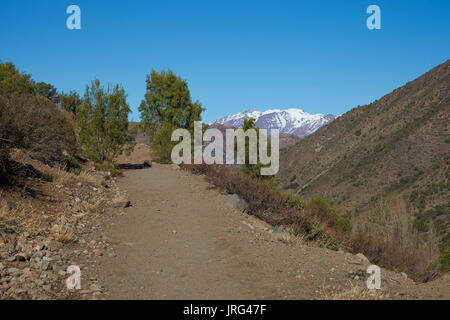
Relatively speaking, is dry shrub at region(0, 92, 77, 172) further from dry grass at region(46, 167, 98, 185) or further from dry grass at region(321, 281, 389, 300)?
dry grass at region(321, 281, 389, 300)

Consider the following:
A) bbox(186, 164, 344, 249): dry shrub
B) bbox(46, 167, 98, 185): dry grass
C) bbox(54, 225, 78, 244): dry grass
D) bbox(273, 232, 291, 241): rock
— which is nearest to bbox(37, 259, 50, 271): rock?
bbox(54, 225, 78, 244): dry grass

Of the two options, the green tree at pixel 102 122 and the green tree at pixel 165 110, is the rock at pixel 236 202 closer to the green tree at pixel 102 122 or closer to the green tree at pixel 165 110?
the green tree at pixel 102 122

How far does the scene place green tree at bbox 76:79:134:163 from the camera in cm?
1695

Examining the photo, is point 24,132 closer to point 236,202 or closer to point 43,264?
point 43,264

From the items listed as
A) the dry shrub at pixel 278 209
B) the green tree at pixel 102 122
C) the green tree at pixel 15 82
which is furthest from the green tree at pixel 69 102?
the dry shrub at pixel 278 209

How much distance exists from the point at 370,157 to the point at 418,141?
37.2ft

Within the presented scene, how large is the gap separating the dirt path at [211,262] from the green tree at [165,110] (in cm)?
1391

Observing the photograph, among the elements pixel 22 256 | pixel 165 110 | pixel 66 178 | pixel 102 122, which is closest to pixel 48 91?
pixel 165 110

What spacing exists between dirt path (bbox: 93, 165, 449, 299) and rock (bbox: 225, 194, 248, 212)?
16.1 inches

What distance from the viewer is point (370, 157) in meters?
73.9

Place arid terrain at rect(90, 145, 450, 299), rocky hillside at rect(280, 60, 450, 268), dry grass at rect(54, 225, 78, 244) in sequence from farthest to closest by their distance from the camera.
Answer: rocky hillside at rect(280, 60, 450, 268), dry grass at rect(54, 225, 78, 244), arid terrain at rect(90, 145, 450, 299)

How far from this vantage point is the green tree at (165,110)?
23983 millimetres
